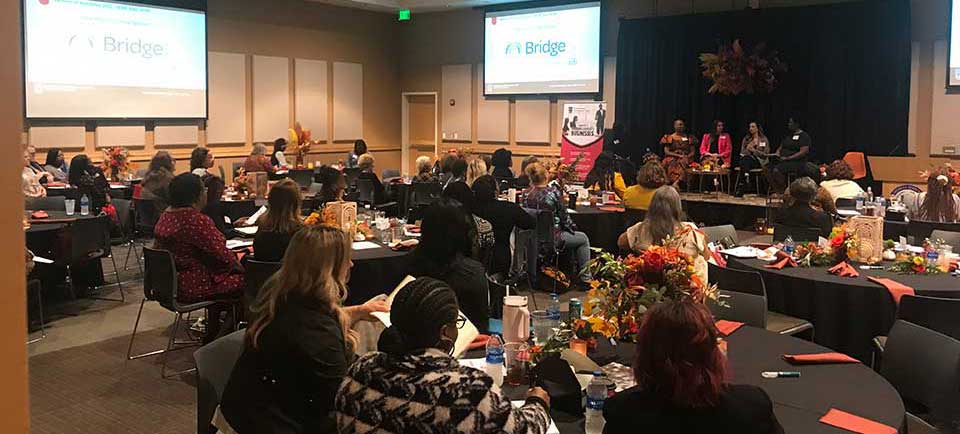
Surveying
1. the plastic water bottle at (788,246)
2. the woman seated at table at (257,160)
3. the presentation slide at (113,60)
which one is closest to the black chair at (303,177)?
the woman seated at table at (257,160)

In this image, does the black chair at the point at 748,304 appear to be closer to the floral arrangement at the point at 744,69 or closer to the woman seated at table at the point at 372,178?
the woman seated at table at the point at 372,178

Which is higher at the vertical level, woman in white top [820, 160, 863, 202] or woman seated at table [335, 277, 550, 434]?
woman in white top [820, 160, 863, 202]

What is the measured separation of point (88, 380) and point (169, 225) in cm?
113

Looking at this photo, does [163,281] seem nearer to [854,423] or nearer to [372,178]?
[854,423]

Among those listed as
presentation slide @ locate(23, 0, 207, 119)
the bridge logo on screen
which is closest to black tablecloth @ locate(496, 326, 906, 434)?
presentation slide @ locate(23, 0, 207, 119)

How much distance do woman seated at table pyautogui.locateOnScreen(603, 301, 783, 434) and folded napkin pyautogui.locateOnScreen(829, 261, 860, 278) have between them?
9.95 ft

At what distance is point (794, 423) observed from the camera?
8.19ft

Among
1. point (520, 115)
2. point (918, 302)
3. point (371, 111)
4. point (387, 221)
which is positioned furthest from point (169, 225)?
point (371, 111)

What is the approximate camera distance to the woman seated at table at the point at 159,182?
8.25m

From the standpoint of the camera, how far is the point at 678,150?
1361 centimetres

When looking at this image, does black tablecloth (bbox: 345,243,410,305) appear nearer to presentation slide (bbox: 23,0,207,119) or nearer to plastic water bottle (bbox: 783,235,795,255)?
plastic water bottle (bbox: 783,235,795,255)

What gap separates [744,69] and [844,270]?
8.68 metres

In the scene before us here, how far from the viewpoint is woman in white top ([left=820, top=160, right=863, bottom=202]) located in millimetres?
8305

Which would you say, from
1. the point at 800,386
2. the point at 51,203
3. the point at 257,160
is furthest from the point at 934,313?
the point at 257,160
